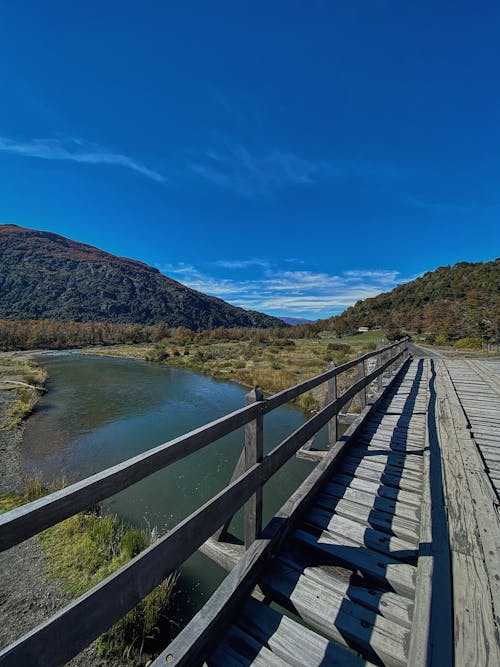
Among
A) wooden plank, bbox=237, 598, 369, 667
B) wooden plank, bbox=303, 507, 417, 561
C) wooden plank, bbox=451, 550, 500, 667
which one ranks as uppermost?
wooden plank, bbox=451, 550, 500, 667

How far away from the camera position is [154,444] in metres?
10.8

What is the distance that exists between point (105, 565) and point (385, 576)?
164 inches

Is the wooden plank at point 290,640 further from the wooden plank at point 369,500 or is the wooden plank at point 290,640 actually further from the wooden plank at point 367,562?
the wooden plank at point 369,500

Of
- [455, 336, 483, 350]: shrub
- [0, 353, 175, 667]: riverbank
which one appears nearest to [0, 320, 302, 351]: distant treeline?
[455, 336, 483, 350]: shrub

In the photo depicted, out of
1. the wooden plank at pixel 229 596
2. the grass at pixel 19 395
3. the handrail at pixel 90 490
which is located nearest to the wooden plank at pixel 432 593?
the wooden plank at pixel 229 596

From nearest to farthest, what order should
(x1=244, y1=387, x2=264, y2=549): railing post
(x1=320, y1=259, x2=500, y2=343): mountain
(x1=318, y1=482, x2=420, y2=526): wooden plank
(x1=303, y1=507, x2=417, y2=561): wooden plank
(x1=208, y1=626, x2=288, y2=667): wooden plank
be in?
1. (x1=208, y1=626, x2=288, y2=667): wooden plank
2. (x1=244, y1=387, x2=264, y2=549): railing post
3. (x1=303, y1=507, x2=417, y2=561): wooden plank
4. (x1=318, y1=482, x2=420, y2=526): wooden plank
5. (x1=320, y1=259, x2=500, y2=343): mountain

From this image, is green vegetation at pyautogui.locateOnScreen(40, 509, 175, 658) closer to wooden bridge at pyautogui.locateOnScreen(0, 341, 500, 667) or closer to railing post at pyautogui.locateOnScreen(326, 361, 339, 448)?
wooden bridge at pyautogui.locateOnScreen(0, 341, 500, 667)

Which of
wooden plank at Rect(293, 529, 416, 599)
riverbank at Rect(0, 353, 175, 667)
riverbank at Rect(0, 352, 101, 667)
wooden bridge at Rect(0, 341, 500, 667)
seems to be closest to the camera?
wooden bridge at Rect(0, 341, 500, 667)

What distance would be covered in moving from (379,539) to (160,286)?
194499 mm

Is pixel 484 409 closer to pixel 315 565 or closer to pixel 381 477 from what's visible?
pixel 381 477

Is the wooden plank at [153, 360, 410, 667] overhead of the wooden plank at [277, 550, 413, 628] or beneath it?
overhead

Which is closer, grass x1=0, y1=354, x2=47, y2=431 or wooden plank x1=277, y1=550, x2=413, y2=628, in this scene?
wooden plank x1=277, y1=550, x2=413, y2=628

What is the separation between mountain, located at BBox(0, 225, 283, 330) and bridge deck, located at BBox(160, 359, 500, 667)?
422 feet

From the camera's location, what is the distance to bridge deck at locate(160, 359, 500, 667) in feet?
5.64
